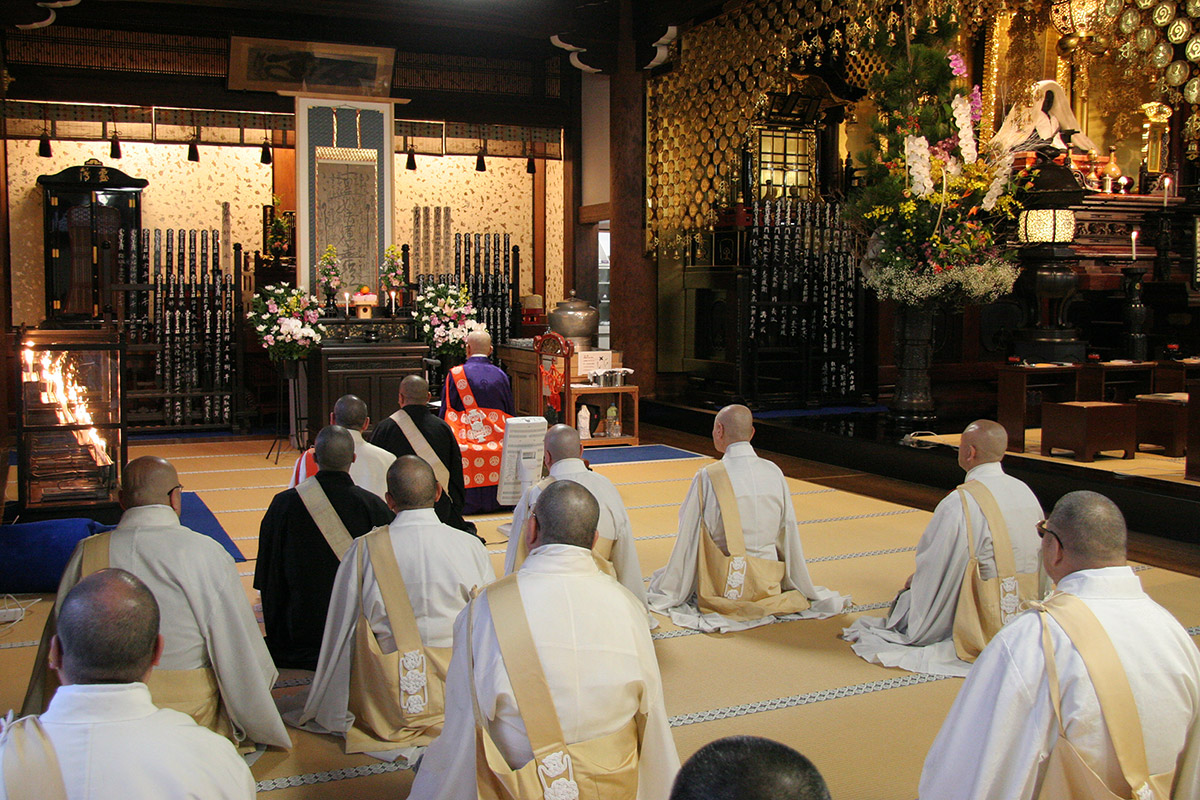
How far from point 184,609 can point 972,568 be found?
2.60 m

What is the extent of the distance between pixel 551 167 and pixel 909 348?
558 cm

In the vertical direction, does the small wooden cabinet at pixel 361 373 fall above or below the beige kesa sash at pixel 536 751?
above

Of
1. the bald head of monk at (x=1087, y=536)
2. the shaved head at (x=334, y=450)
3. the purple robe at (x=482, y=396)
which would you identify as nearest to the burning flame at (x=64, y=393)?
the purple robe at (x=482, y=396)

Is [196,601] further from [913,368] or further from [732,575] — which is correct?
[913,368]

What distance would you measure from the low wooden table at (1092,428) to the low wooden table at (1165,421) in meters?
0.30

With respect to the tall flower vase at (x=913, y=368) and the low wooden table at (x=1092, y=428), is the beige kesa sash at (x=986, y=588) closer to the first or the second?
the low wooden table at (x=1092, y=428)

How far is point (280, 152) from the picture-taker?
1086 cm

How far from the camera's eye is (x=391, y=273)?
9.48 meters

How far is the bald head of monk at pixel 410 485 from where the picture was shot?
3.12 metres

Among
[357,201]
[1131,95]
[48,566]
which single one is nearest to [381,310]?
[357,201]

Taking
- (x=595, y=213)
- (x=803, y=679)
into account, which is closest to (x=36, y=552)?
(x=803, y=679)

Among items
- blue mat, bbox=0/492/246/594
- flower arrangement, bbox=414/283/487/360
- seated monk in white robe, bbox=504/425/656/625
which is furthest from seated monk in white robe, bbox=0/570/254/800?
flower arrangement, bbox=414/283/487/360

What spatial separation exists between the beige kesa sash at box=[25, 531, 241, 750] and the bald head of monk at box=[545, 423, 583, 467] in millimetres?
1432

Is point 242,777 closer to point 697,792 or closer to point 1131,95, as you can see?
point 697,792
